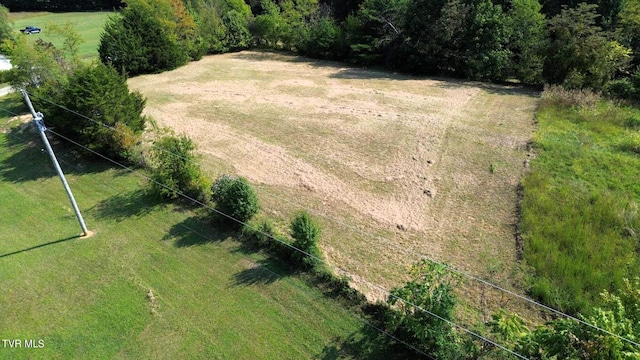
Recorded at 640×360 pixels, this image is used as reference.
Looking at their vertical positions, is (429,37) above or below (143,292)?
above

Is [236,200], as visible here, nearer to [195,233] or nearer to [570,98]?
[195,233]

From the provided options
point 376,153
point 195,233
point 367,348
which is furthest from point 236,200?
point 376,153

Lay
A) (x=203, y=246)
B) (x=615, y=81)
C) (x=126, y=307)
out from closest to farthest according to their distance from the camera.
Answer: (x=126, y=307)
(x=203, y=246)
(x=615, y=81)

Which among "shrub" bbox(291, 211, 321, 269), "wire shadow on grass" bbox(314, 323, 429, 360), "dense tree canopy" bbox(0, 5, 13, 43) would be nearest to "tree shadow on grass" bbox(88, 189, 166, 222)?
"shrub" bbox(291, 211, 321, 269)

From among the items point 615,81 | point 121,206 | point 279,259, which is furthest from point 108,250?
point 615,81

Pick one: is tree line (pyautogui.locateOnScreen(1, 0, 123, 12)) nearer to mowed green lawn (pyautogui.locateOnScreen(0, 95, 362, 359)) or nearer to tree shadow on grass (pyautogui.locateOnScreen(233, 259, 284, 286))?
mowed green lawn (pyautogui.locateOnScreen(0, 95, 362, 359))

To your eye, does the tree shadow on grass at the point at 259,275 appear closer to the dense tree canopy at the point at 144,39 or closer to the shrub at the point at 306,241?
the shrub at the point at 306,241

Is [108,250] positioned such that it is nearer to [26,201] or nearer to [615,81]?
[26,201]
